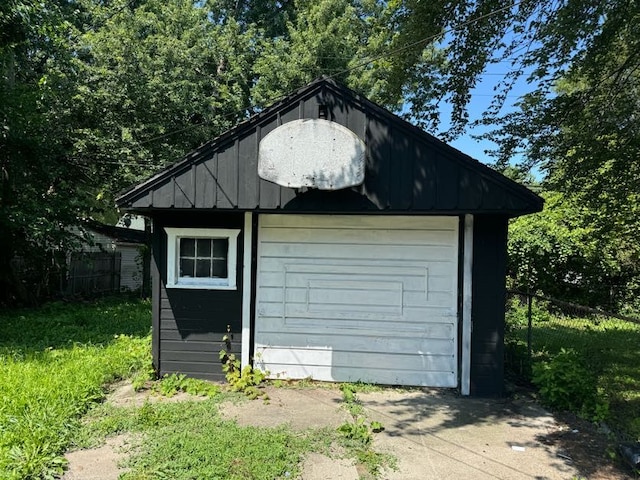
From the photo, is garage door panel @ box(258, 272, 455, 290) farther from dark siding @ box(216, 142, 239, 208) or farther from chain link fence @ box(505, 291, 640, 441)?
chain link fence @ box(505, 291, 640, 441)

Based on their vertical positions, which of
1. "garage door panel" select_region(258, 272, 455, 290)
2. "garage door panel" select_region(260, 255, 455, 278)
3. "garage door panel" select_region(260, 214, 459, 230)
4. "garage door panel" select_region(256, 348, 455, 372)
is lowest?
"garage door panel" select_region(256, 348, 455, 372)

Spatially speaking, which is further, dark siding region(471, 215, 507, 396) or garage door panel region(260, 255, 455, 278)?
garage door panel region(260, 255, 455, 278)

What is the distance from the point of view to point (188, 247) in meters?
5.88

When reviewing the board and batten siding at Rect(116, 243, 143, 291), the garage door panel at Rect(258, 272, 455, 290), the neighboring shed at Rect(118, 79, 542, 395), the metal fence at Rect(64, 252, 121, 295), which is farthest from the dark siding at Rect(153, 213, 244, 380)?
the board and batten siding at Rect(116, 243, 143, 291)

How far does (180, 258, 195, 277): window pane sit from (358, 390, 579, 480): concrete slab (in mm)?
2706

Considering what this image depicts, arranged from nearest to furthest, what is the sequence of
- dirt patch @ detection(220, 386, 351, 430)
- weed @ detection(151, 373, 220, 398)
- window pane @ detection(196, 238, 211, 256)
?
dirt patch @ detection(220, 386, 351, 430) → weed @ detection(151, 373, 220, 398) → window pane @ detection(196, 238, 211, 256)

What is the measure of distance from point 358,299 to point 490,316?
64.5 inches

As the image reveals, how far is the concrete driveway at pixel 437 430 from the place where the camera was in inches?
145

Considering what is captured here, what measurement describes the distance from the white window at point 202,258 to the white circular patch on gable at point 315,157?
4.07 ft

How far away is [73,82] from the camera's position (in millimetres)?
13305

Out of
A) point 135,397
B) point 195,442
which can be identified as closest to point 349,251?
point 195,442

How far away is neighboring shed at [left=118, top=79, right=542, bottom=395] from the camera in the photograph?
5.22 m

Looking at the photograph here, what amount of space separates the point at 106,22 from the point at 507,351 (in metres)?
15.8

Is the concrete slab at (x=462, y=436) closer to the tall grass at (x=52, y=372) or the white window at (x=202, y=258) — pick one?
the white window at (x=202, y=258)
